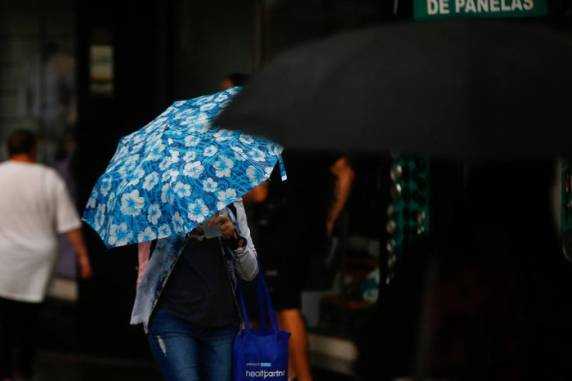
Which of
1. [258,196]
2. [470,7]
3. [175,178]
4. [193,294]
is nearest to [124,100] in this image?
[258,196]

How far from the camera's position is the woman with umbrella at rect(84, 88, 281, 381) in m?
5.42

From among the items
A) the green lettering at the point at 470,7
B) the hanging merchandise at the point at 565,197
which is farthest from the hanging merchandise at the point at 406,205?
the green lettering at the point at 470,7

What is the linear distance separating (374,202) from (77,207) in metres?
2.67

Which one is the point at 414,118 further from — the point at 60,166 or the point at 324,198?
the point at 60,166

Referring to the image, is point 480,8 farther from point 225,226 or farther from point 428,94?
point 428,94

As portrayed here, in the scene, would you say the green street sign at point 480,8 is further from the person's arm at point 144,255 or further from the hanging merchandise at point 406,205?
the person's arm at point 144,255

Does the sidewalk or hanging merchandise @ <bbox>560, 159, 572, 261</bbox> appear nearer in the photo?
hanging merchandise @ <bbox>560, 159, 572, 261</bbox>

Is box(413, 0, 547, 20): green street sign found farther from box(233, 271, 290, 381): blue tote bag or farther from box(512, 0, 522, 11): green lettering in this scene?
box(233, 271, 290, 381): blue tote bag

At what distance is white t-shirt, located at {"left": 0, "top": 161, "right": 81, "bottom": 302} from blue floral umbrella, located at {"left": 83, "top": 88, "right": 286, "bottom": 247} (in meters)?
3.45

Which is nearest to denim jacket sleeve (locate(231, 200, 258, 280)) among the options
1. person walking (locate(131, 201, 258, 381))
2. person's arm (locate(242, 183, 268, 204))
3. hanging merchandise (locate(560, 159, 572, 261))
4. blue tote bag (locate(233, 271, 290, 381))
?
person walking (locate(131, 201, 258, 381))

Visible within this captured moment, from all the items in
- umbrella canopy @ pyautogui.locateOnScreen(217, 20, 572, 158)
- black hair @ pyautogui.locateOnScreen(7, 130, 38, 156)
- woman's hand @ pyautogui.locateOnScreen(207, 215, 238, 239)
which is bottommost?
woman's hand @ pyautogui.locateOnScreen(207, 215, 238, 239)

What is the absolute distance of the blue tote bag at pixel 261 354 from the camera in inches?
227

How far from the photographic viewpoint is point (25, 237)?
9.05m

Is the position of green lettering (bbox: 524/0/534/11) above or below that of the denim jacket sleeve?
above
